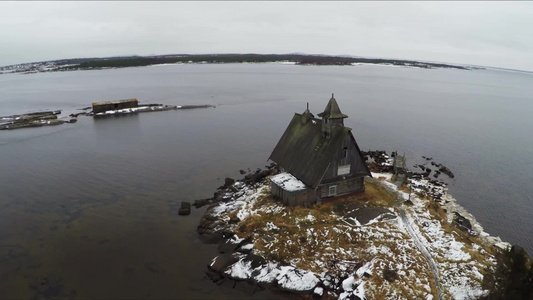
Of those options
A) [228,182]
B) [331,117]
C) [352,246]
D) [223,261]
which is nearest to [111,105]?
[228,182]

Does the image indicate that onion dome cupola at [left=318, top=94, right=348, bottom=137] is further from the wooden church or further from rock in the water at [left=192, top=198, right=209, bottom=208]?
rock in the water at [left=192, top=198, right=209, bottom=208]

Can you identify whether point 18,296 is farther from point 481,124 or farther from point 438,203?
point 481,124

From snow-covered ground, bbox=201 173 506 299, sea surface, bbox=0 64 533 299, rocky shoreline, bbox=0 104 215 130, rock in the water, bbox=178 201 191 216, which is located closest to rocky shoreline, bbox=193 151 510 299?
snow-covered ground, bbox=201 173 506 299

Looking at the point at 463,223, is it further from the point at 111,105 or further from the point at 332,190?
the point at 111,105

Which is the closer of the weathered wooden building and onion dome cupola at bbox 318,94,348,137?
onion dome cupola at bbox 318,94,348,137

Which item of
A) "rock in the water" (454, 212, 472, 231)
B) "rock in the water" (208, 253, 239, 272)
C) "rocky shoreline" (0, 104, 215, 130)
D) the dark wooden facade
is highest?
"rocky shoreline" (0, 104, 215, 130)

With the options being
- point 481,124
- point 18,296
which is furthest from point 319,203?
point 481,124

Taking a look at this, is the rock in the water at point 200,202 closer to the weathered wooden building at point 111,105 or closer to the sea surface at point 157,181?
the sea surface at point 157,181
